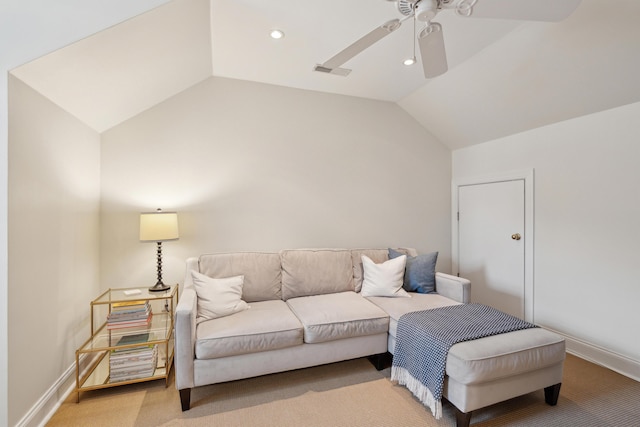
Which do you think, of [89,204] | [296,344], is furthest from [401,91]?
[89,204]

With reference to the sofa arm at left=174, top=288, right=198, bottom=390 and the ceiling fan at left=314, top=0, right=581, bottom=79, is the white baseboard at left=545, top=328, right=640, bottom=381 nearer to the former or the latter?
the ceiling fan at left=314, top=0, right=581, bottom=79

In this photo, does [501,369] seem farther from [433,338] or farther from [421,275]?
[421,275]

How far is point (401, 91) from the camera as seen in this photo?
330 centimetres

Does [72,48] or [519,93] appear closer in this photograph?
[72,48]

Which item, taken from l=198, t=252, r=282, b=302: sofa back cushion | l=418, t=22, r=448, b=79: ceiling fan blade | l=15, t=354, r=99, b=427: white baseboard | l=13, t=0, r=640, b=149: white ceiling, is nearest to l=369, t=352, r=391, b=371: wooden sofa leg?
l=198, t=252, r=282, b=302: sofa back cushion

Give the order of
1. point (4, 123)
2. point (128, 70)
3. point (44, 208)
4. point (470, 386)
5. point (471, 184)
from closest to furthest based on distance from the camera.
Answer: point (4, 123) < point (470, 386) < point (44, 208) < point (128, 70) < point (471, 184)

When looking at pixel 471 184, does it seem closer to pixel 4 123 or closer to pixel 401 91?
pixel 401 91

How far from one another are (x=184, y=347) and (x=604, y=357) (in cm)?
325

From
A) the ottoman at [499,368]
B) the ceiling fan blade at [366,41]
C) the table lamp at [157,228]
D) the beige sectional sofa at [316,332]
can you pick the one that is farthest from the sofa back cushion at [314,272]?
the ceiling fan blade at [366,41]

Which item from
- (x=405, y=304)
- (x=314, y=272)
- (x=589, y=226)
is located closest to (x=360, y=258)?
(x=314, y=272)

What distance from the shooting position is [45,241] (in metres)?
1.85

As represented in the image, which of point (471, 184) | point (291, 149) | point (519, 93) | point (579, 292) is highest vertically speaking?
point (519, 93)

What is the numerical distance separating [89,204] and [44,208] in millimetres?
643

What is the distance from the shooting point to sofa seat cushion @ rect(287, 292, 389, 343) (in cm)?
217
